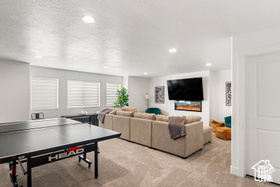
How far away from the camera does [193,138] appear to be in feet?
11.6

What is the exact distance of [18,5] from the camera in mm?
1765

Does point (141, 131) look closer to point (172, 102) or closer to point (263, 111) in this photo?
point (263, 111)

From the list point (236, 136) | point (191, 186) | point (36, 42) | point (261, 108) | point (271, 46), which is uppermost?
point (36, 42)

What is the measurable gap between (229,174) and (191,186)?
2.86 feet

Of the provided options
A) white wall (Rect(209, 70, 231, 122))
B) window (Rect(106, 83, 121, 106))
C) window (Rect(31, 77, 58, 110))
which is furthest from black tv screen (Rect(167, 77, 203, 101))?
window (Rect(31, 77, 58, 110))

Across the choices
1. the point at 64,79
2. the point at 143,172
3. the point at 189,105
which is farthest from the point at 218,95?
the point at 64,79

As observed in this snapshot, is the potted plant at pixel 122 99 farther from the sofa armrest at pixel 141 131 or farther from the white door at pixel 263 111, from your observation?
the white door at pixel 263 111

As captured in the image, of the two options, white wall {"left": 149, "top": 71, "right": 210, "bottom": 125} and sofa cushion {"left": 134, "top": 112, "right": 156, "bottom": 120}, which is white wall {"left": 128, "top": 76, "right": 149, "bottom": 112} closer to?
white wall {"left": 149, "top": 71, "right": 210, "bottom": 125}

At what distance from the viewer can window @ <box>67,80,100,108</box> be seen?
6301 millimetres

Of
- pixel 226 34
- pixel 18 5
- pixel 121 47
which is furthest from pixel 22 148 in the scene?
pixel 226 34

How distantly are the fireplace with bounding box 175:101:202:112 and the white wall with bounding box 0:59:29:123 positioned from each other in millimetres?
6057

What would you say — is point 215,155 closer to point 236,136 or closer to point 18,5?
point 236,136

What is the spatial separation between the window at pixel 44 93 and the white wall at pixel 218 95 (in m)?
6.30

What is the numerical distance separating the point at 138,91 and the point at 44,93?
14.5 feet
